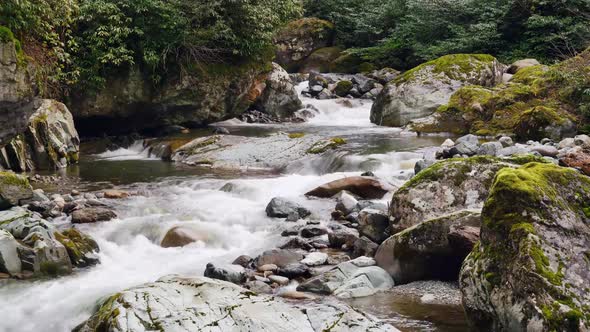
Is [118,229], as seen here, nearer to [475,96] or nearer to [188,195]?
[188,195]

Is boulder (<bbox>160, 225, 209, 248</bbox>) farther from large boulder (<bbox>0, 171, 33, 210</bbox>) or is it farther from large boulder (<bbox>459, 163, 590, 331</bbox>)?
large boulder (<bbox>459, 163, 590, 331</bbox>)

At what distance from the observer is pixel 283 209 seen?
9781mm

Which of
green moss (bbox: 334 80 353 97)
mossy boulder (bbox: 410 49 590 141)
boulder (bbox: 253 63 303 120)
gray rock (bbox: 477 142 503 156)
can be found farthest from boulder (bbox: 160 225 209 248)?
green moss (bbox: 334 80 353 97)

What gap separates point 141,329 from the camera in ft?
13.1

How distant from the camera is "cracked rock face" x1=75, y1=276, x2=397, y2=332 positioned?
13.5 ft

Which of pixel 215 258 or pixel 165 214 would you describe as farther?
pixel 165 214

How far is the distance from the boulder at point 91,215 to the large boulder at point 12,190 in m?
1.04

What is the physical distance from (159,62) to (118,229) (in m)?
9.61

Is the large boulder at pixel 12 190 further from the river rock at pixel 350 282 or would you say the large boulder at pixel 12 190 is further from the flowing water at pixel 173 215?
the river rock at pixel 350 282

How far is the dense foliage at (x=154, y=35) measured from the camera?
617 inches

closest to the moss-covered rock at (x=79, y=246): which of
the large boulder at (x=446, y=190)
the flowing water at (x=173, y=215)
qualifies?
the flowing water at (x=173, y=215)

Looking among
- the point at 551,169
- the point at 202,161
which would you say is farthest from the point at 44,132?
the point at 551,169

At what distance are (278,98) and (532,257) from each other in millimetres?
18877

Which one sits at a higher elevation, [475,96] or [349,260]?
[475,96]
